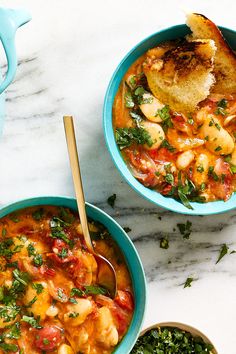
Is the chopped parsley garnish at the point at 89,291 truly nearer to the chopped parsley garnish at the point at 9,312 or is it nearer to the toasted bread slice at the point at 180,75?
the chopped parsley garnish at the point at 9,312

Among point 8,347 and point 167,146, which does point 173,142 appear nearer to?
point 167,146

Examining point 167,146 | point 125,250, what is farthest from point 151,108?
point 125,250

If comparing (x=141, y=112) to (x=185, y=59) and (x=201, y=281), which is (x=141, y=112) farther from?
(x=201, y=281)

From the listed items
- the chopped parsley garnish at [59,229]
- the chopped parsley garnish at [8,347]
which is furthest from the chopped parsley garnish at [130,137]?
the chopped parsley garnish at [8,347]

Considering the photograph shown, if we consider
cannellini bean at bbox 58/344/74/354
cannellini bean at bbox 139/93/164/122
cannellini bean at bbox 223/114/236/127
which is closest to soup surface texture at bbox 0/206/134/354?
cannellini bean at bbox 58/344/74/354

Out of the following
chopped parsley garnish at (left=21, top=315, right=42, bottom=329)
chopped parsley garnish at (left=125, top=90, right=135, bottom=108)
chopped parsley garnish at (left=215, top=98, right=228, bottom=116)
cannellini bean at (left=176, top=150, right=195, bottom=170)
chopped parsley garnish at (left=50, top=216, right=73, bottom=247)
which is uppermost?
chopped parsley garnish at (left=215, top=98, right=228, bottom=116)

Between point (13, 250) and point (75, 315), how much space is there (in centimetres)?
36

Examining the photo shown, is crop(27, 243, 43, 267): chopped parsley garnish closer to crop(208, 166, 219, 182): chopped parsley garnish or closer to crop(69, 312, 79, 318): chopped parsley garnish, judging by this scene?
crop(69, 312, 79, 318): chopped parsley garnish

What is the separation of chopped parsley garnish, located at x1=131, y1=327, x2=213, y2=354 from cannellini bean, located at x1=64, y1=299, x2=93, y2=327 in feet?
1.15

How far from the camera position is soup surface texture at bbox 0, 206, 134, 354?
9.05 ft

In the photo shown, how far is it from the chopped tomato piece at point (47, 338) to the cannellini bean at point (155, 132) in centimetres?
84

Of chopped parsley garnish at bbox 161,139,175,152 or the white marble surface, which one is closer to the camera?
chopped parsley garnish at bbox 161,139,175,152

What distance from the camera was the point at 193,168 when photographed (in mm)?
2867

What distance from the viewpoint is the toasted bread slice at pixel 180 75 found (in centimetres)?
281
